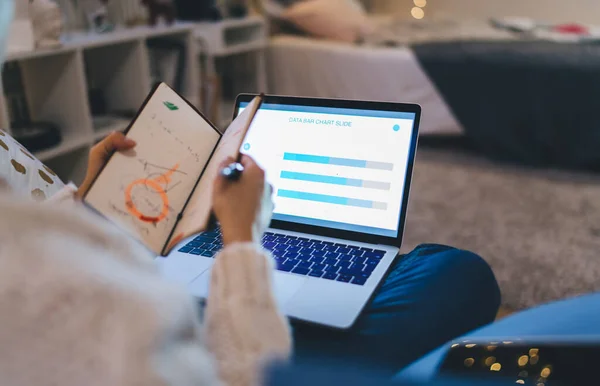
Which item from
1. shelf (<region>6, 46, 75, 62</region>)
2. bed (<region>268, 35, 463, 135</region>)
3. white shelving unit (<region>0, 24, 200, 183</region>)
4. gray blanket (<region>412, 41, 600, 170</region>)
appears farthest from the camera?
bed (<region>268, 35, 463, 135</region>)

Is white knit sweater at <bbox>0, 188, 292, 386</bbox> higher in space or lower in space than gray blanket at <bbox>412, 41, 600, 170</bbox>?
higher

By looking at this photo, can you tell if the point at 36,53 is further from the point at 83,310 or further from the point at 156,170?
the point at 83,310

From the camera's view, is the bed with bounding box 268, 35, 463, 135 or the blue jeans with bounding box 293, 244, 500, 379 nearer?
the blue jeans with bounding box 293, 244, 500, 379

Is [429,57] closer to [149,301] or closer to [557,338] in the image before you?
[557,338]

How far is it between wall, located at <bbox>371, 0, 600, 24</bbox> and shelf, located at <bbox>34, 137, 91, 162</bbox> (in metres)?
3.51

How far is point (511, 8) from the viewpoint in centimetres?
458

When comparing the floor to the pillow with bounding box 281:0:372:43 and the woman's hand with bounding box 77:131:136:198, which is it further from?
the woman's hand with bounding box 77:131:136:198

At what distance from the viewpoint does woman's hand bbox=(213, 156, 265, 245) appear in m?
0.65

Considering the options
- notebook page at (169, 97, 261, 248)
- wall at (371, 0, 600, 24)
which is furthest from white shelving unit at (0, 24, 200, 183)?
wall at (371, 0, 600, 24)

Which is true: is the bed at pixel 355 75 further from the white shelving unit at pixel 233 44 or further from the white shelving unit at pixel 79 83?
the white shelving unit at pixel 79 83

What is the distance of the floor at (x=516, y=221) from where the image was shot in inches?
71.9

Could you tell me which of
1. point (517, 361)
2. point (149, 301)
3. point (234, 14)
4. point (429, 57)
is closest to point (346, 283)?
point (517, 361)

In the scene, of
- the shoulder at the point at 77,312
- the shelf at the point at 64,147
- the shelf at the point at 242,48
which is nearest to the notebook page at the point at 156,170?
the shoulder at the point at 77,312

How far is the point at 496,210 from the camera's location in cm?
235
